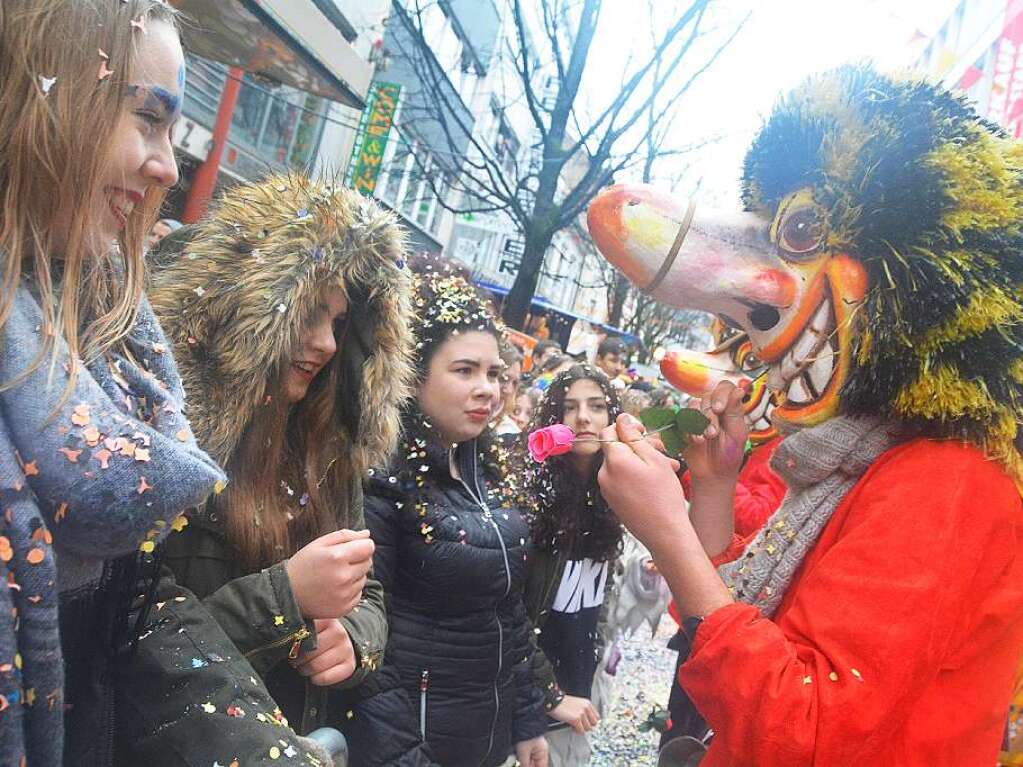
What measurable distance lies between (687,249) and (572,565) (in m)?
2.02

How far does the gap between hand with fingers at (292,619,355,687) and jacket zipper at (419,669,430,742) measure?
27.2 inches

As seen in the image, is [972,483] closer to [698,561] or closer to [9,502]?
[698,561]

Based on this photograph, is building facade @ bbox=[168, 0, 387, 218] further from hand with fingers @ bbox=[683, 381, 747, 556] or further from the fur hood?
hand with fingers @ bbox=[683, 381, 747, 556]

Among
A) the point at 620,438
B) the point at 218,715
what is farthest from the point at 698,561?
the point at 218,715

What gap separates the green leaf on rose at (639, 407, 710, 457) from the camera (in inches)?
Answer: 69.1

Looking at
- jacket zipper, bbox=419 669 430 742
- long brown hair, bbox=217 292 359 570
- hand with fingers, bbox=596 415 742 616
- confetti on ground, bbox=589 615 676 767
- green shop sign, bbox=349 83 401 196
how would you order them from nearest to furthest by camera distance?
1. hand with fingers, bbox=596 415 742 616
2. long brown hair, bbox=217 292 359 570
3. jacket zipper, bbox=419 669 430 742
4. confetti on ground, bbox=589 615 676 767
5. green shop sign, bbox=349 83 401 196

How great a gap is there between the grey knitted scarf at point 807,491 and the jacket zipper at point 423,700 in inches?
46.3

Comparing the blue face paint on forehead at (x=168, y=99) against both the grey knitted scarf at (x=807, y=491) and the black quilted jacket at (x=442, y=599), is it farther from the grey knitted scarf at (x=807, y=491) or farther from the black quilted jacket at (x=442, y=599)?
the black quilted jacket at (x=442, y=599)

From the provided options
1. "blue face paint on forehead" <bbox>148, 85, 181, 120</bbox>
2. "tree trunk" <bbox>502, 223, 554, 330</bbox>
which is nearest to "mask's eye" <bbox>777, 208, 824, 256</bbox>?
"blue face paint on forehead" <bbox>148, 85, 181, 120</bbox>

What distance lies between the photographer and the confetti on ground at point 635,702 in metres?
4.25

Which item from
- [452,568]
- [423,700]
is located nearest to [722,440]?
[452,568]

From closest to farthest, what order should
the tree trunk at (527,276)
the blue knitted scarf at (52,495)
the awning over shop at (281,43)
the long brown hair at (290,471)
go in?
the blue knitted scarf at (52,495)
the long brown hair at (290,471)
the awning over shop at (281,43)
the tree trunk at (527,276)

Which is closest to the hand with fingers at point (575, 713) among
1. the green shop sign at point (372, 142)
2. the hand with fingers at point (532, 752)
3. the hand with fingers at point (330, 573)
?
the hand with fingers at point (532, 752)

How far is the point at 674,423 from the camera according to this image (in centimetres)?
178
